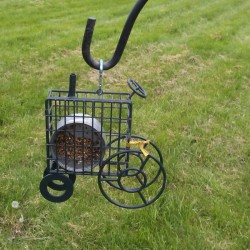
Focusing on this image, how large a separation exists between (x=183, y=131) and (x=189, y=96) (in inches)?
41.1

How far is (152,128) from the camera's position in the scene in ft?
14.5

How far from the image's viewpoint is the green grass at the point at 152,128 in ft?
9.68

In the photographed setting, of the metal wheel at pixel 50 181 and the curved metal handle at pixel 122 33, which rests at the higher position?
the curved metal handle at pixel 122 33

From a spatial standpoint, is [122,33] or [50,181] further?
[50,181]

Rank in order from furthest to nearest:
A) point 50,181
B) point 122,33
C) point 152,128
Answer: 1. point 152,128
2. point 50,181
3. point 122,33

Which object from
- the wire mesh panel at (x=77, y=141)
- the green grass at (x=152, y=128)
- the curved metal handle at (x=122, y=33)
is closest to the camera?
the curved metal handle at (x=122, y=33)

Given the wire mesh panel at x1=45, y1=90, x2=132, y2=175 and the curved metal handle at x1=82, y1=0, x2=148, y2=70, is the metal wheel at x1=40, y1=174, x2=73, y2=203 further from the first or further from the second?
the curved metal handle at x1=82, y1=0, x2=148, y2=70

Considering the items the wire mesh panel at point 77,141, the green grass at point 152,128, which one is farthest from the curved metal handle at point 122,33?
the green grass at point 152,128

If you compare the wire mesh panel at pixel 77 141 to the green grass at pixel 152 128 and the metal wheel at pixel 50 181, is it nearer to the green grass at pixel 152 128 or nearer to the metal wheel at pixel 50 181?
the metal wheel at pixel 50 181

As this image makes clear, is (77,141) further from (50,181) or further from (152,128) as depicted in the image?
(152,128)

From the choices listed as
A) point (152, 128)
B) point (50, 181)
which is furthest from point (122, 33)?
point (152, 128)

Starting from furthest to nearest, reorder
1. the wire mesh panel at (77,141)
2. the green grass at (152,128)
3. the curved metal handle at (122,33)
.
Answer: the green grass at (152,128) → the wire mesh panel at (77,141) → the curved metal handle at (122,33)

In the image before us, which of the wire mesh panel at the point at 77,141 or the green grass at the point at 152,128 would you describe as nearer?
the wire mesh panel at the point at 77,141

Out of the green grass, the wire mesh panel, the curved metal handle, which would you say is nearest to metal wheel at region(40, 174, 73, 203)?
the wire mesh panel
